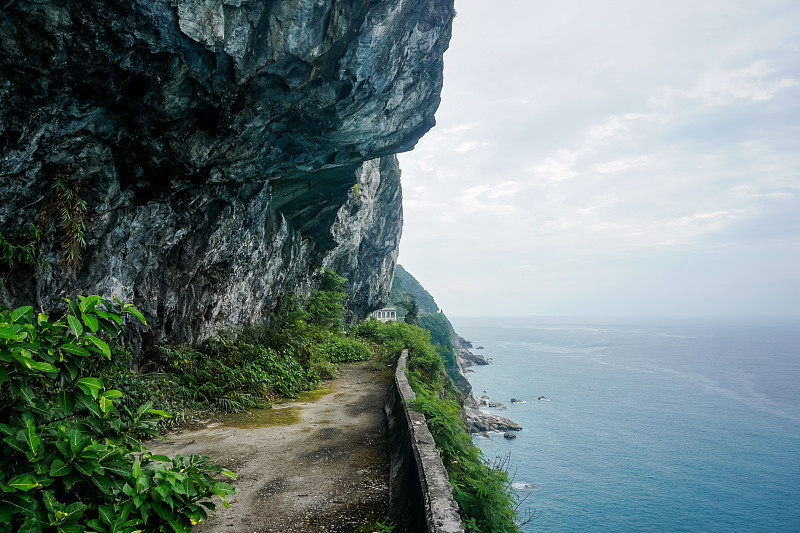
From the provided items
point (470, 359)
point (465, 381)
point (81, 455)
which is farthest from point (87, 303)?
point (470, 359)

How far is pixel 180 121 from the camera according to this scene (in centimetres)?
669

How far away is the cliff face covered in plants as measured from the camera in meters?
5.17


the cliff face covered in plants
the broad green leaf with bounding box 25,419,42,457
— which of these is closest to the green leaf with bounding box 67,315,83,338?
the broad green leaf with bounding box 25,419,42,457

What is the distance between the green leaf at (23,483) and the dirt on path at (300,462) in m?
2.32

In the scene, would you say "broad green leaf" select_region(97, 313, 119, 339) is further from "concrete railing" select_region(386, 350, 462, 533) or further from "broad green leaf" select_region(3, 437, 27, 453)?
"concrete railing" select_region(386, 350, 462, 533)

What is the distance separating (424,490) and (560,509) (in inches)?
1041

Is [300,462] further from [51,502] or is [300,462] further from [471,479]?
[51,502]

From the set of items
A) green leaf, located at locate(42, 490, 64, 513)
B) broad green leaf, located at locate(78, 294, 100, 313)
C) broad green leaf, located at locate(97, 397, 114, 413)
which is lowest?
green leaf, located at locate(42, 490, 64, 513)

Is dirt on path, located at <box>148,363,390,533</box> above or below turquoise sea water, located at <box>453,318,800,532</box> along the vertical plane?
above

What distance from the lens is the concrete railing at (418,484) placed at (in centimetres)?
332

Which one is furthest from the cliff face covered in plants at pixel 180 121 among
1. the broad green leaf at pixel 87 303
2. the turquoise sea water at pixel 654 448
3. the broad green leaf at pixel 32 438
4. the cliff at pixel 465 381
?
the turquoise sea water at pixel 654 448

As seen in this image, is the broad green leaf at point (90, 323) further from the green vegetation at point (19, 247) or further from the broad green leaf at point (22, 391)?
the green vegetation at point (19, 247)

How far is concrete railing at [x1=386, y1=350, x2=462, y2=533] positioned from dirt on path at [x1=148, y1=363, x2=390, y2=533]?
0.22 metres

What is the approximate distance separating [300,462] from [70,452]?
144 inches
